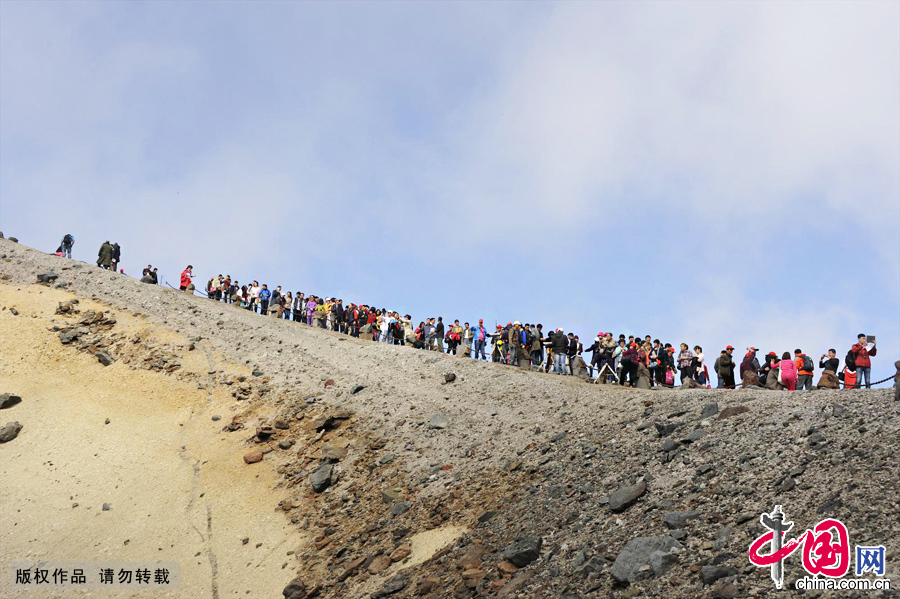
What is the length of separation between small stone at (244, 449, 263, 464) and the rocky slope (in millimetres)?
45

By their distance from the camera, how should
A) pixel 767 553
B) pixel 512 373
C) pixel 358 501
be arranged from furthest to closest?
pixel 512 373
pixel 358 501
pixel 767 553

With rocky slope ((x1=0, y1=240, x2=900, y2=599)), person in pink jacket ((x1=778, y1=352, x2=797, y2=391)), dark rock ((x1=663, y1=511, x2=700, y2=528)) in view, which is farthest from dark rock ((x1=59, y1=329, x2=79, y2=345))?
person in pink jacket ((x1=778, y1=352, x2=797, y2=391))

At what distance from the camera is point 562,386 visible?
2427cm

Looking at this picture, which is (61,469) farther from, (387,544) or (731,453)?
(731,453)

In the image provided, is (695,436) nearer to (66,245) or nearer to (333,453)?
(333,453)

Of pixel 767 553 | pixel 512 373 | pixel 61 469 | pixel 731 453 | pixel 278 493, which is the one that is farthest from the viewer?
pixel 512 373

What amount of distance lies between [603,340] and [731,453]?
11.3 meters

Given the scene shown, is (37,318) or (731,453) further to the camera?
(37,318)

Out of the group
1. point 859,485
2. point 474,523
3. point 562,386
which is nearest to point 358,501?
point 474,523

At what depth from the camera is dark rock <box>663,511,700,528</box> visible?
538 inches

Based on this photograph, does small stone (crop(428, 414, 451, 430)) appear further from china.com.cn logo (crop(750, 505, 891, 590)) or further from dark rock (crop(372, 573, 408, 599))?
china.com.cn logo (crop(750, 505, 891, 590))

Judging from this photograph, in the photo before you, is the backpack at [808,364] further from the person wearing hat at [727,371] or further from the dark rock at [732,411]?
the dark rock at [732,411]

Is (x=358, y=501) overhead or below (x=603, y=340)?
below

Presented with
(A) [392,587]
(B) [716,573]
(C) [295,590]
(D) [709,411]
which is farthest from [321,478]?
(B) [716,573]
